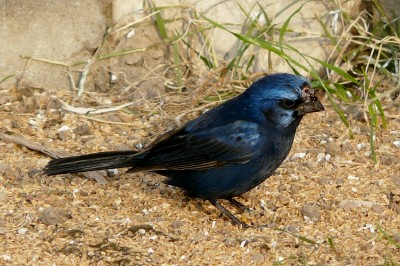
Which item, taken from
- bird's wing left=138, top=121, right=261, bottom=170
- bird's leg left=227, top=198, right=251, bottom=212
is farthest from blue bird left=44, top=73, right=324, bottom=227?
bird's leg left=227, top=198, right=251, bottom=212

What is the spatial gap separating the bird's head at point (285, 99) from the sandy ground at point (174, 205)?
0.50 metres

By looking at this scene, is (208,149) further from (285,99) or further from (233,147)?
(285,99)

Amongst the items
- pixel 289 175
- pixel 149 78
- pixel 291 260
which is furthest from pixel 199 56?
pixel 291 260

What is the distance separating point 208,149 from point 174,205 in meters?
0.39

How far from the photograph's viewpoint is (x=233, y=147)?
5.27 m

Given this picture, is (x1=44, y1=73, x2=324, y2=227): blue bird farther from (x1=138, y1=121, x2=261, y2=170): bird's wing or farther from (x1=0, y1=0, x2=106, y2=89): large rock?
(x1=0, y1=0, x2=106, y2=89): large rock

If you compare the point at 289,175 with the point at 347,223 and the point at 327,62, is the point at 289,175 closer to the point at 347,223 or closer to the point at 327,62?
the point at 347,223

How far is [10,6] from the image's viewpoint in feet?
21.1

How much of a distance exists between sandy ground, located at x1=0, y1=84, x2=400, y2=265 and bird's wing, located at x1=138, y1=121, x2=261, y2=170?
0.27 meters

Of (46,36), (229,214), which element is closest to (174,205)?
(229,214)

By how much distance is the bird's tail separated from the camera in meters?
5.43

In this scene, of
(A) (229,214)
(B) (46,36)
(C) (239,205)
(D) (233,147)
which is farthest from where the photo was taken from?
(B) (46,36)

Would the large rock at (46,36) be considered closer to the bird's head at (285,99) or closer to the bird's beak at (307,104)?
the bird's head at (285,99)

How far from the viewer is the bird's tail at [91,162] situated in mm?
5426
